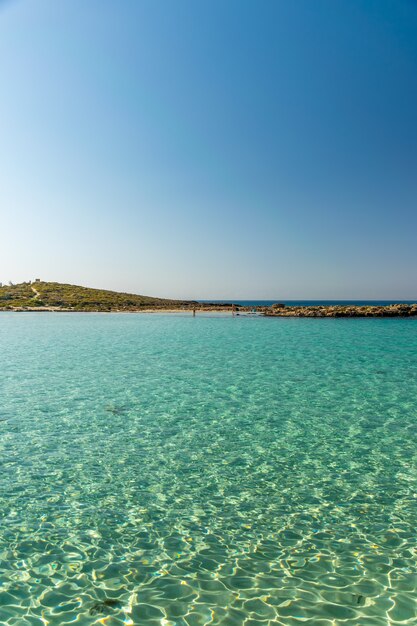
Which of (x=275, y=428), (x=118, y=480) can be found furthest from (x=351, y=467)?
(x=118, y=480)

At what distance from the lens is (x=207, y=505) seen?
763cm

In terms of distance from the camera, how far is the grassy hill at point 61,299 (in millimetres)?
91375

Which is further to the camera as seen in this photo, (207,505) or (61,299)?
(61,299)

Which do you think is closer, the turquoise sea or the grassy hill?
the turquoise sea

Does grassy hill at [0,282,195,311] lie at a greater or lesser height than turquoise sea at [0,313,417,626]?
greater

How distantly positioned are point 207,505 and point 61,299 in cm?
9724

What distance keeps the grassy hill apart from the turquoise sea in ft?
258

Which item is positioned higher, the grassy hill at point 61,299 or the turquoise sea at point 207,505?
the grassy hill at point 61,299

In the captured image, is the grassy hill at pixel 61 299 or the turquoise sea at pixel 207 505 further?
the grassy hill at pixel 61 299

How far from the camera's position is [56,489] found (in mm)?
8117

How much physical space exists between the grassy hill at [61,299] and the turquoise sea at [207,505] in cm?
7877

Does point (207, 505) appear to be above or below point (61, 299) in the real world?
below

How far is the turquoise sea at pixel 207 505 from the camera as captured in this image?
5164 mm

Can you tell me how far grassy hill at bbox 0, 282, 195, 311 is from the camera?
300ft
